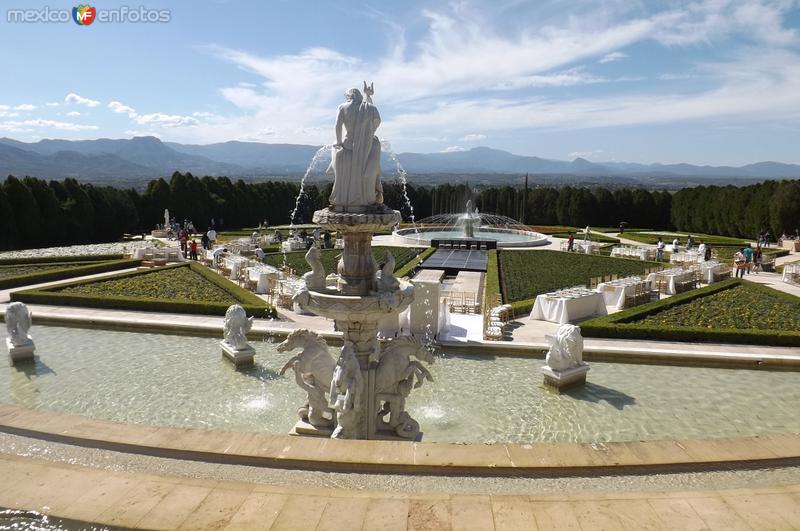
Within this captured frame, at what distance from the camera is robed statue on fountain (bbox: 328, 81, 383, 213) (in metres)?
6.51

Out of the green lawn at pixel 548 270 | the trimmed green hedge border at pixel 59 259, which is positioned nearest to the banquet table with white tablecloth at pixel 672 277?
the green lawn at pixel 548 270

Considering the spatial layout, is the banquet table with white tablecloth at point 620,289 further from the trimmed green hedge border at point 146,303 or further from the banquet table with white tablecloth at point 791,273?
the trimmed green hedge border at point 146,303

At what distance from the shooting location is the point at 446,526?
3953 millimetres

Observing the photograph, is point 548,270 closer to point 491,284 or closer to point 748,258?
point 491,284

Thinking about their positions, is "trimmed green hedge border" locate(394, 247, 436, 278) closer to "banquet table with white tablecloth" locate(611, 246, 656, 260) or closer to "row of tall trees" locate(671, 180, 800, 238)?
"banquet table with white tablecloth" locate(611, 246, 656, 260)

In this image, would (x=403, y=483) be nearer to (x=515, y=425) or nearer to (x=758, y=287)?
(x=515, y=425)

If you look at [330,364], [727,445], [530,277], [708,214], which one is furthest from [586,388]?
[708,214]

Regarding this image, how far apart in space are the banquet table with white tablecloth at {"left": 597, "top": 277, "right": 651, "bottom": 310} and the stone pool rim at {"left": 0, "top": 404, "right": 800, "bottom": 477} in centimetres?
1089

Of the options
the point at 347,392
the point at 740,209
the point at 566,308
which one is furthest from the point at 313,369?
the point at 740,209

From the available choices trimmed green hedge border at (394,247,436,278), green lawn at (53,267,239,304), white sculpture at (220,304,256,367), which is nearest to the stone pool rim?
white sculpture at (220,304,256,367)

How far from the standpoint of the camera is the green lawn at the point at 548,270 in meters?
18.1

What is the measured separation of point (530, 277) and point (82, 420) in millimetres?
17218

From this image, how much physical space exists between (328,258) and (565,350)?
53.4 feet

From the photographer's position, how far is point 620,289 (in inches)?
640
